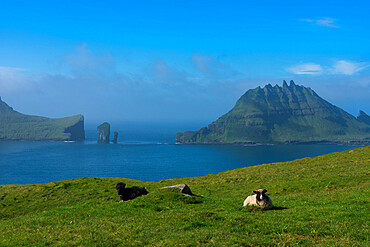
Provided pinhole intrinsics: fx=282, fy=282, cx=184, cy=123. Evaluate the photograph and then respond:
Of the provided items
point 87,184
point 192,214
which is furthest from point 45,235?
point 87,184

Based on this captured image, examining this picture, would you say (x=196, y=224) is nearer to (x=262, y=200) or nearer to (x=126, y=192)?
(x=262, y=200)

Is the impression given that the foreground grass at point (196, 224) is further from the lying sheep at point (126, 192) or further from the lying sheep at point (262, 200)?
the lying sheep at point (126, 192)

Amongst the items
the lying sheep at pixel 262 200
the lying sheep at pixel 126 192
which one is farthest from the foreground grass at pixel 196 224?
the lying sheep at pixel 126 192

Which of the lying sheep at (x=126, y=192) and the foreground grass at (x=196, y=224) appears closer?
the foreground grass at (x=196, y=224)

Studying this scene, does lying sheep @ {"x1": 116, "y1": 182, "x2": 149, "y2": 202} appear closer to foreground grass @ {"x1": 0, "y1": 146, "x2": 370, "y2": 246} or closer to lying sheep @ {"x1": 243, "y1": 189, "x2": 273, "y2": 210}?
foreground grass @ {"x1": 0, "y1": 146, "x2": 370, "y2": 246}

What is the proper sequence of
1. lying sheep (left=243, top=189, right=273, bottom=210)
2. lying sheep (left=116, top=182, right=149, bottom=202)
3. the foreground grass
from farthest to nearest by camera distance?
lying sheep (left=116, top=182, right=149, bottom=202) → lying sheep (left=243, top=189, right=273, bottom=210) → the foreground grass

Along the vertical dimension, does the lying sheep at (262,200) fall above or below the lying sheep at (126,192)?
above

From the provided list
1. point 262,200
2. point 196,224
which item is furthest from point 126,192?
point 262,200

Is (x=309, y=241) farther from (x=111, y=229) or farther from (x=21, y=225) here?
(x=21, y=225)

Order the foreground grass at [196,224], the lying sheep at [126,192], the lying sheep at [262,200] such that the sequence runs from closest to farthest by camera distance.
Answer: the foreground grass at [196,224], the lying sheep at [262,200], the lying sheep at [126,192]

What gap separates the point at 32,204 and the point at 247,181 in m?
32.5

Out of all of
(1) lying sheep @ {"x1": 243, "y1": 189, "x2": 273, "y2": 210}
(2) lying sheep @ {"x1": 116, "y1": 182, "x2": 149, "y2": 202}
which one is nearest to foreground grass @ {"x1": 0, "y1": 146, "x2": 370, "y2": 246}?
(1) lying sheep @ {"x1": 243, "y1": 189, "x2": 273, "y2": 210}

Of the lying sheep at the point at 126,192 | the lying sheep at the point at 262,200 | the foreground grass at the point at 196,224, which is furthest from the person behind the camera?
the lying sheep at the point at 126,192

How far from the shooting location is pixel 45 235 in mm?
17047
